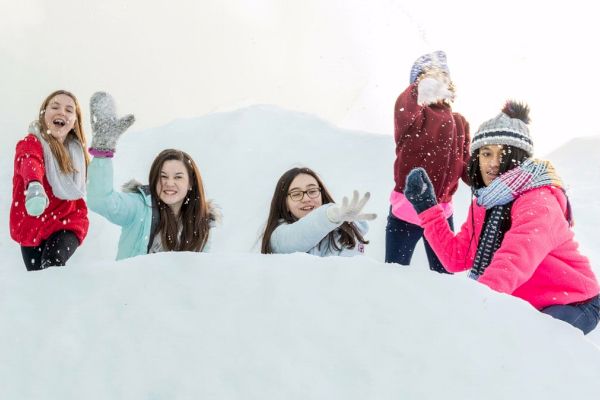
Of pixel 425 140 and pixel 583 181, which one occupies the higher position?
pixel 425 140

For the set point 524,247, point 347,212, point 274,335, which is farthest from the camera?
point 347,212

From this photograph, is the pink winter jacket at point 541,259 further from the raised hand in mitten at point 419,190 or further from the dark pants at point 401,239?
the dark pants at point 401,239

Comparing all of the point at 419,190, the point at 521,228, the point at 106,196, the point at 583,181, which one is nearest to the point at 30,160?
the point at 106,196

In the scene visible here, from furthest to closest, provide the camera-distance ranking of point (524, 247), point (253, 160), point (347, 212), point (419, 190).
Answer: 1. point (253, 160)
2. point (419, 190)
3. point (347, 212)
4. point (524, 247)

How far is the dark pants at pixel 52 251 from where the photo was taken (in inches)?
118

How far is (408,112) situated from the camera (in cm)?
323

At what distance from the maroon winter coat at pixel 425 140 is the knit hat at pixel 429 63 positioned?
0.16 metres

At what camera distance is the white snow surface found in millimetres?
1307

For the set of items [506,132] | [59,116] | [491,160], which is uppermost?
[59,116]

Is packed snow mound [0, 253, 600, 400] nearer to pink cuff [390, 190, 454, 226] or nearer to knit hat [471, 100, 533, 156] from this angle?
knit hat [471, 100, 533, 156]

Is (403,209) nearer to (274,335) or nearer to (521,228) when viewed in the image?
(521,228)

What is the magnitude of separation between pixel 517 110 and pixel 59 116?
2.45 m

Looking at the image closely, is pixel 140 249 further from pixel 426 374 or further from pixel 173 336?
pixel 426 374

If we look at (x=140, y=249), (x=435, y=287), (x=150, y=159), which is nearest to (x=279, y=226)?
(x=140, y=249)
